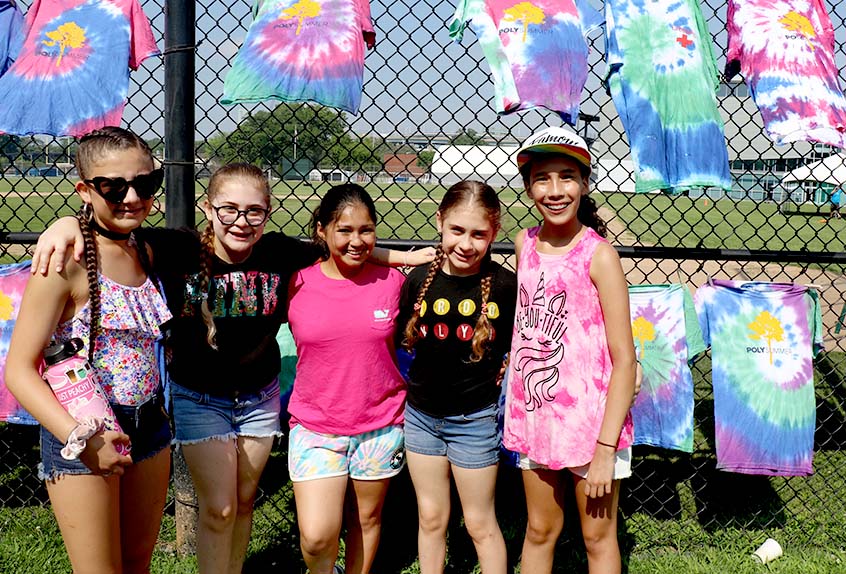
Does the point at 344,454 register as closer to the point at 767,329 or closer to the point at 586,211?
the point at 586,211

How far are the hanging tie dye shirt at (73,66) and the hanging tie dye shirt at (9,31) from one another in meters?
0.05

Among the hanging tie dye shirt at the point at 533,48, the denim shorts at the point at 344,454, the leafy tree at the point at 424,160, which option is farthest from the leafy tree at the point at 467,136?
the denim shorts at the point at 344,454

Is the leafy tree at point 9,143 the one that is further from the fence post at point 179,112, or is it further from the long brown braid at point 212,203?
the long brown braid at point 212,203

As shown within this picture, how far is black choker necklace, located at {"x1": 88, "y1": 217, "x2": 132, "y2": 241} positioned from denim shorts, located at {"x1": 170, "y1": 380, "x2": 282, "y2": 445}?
1.97 feet

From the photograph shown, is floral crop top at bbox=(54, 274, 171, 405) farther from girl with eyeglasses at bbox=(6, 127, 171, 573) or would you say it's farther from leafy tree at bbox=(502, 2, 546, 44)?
leafy tree at bbox=(502, 2, 546, 44)

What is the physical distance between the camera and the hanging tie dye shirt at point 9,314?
3.08 m

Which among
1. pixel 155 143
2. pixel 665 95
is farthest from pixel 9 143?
pixel 665 95

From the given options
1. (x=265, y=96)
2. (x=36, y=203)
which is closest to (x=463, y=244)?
(x=265, y=96)

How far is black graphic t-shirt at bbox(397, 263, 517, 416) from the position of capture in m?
2.61

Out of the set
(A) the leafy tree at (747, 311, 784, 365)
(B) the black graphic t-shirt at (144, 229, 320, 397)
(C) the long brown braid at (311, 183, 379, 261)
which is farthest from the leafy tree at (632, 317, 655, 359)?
(B) the black graphic t-shirt at (144, 229, 320, 397)

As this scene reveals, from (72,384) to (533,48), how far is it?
1.95 m

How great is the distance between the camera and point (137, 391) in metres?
2.21

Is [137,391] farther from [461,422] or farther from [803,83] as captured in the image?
[803,83]

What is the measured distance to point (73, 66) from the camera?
9.19 ft
